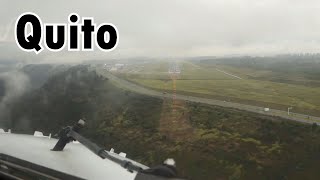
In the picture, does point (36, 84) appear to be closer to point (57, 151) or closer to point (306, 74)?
point (306, 74)

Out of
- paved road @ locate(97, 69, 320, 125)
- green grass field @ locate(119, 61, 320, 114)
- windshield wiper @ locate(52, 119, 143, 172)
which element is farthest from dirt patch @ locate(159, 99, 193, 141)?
windshield wiper @ locate(52, 119, 143, 172)

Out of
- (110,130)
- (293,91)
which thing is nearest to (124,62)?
(110,130)

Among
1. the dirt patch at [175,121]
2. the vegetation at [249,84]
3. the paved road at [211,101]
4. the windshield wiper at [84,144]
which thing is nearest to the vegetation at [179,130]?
the dirt patch at [175,121]

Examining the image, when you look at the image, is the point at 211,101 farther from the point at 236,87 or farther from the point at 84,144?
the point at 84,144

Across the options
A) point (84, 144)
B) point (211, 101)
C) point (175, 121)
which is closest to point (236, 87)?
point (211, 101)

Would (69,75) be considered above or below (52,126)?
above
